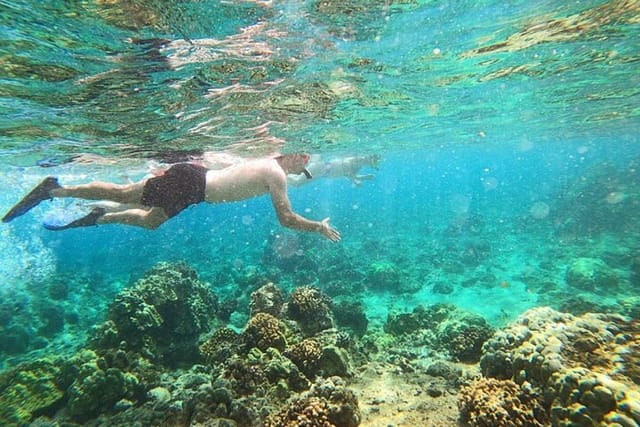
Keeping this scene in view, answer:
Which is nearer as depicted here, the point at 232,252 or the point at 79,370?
the point at 79,370

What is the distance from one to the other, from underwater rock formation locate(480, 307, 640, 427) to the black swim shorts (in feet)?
24.0

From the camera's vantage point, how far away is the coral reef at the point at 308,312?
839cm

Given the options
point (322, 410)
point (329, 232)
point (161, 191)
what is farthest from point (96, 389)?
point (329, 232)

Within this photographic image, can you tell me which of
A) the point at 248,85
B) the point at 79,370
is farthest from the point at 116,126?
the point at 79,370

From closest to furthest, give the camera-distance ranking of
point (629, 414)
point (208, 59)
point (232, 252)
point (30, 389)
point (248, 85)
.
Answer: point (629, 414), point (30, 389), point (208, 59), point (248, 85), point (232, 252)

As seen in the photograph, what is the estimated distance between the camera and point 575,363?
4434 mm

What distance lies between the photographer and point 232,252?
26.5m

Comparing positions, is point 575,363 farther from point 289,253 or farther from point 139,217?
point 289,253

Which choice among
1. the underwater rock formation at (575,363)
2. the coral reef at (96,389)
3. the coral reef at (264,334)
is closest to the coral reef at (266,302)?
the coral reef at (264,334)

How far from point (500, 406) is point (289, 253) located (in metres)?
16.8

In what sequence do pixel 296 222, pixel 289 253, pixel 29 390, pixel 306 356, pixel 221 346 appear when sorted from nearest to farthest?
1. pixel 306 356
2. pixel 296 222
3. pixel 29 390
4. pixel 221 346
5. pixel 289 253

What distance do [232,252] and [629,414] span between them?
25.4m

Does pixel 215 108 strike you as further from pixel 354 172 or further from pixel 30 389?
pixel 354 172

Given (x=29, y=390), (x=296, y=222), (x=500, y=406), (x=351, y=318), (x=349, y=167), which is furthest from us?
(x=349, y=167)
